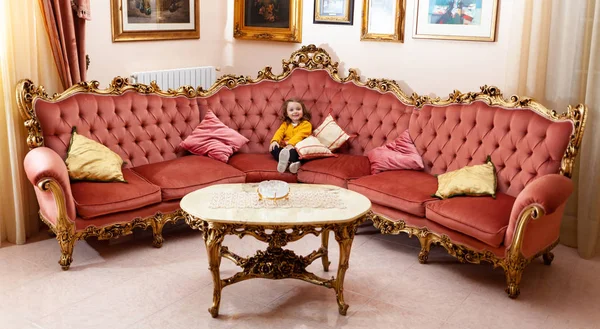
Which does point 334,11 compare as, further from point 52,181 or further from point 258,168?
point 52,181

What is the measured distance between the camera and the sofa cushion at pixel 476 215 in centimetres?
388

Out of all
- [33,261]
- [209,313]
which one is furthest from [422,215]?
[33,261]

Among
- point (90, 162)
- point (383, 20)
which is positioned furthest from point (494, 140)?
point (90, 162)

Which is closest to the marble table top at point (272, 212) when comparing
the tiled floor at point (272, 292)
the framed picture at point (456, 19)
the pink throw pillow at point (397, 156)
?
the tiled floor at point (272, 292)

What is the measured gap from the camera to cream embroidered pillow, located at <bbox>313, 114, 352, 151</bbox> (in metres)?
5.40

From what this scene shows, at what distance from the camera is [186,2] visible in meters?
6.37

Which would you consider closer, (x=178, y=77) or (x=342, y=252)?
(x=342, y=252)

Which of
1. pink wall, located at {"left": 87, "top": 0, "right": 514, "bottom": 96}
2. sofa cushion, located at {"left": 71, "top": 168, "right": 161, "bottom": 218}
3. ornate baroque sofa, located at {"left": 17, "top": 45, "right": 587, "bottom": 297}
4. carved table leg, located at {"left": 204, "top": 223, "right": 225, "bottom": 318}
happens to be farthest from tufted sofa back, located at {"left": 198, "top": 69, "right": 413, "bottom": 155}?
carved table leg, located at {"left": 204, "top": 223, "right": 225, "bottom": 318}

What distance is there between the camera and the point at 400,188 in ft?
14.8

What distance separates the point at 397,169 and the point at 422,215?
2.39ft

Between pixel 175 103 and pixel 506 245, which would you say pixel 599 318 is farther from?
pixel 175 103

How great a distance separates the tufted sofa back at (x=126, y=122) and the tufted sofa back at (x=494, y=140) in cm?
206

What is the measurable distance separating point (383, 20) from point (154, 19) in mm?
2289

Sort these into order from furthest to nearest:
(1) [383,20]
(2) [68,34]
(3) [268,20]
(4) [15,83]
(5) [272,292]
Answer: (3) [268,20]
(1) [383,20]
(2) [68,34]
(4) [15,83]
(5) [272,292]
